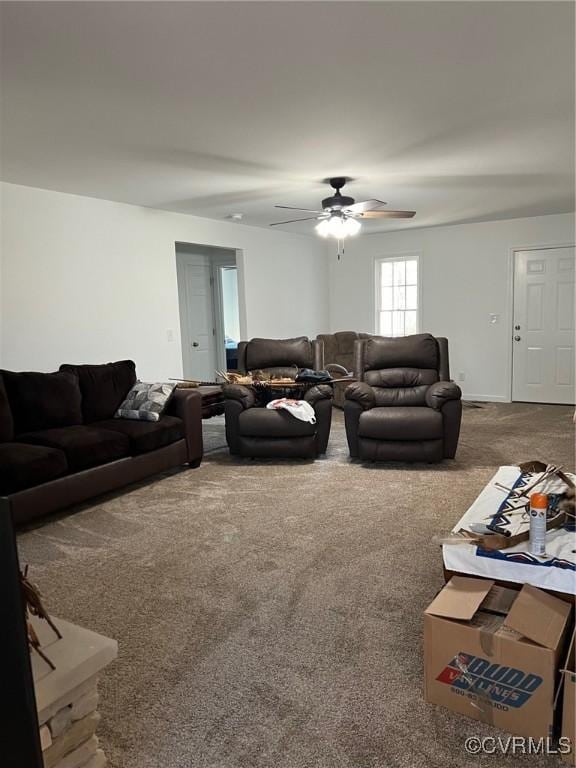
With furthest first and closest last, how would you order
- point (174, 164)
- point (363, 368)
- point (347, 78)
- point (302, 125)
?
point (363, 368) → point (174, 164) → point (302, 125) → point (347, 78)

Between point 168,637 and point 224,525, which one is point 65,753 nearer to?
point 168,637

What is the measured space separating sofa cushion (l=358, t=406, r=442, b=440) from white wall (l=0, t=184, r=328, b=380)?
2615 millimetres

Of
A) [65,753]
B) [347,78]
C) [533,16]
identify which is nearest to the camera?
[65,753]

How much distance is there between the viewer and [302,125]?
11.0 feet


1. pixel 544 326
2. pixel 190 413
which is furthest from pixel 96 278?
pixel 544 326

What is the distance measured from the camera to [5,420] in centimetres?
377

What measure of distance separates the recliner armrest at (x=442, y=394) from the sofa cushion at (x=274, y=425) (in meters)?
1.00

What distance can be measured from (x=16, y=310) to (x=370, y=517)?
3329mm

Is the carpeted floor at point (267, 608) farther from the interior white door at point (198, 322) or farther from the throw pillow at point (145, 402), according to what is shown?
the interior white door at point (198, 322)

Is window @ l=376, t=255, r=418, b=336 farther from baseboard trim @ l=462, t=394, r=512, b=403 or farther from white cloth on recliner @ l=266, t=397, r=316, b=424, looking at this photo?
white cloth on recliner @ l=266, t=397, r=316, b=424

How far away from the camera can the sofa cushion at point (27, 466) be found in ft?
10.6

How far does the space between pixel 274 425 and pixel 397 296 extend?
4.13 meters

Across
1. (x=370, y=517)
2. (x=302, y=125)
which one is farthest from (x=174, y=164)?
(x=370, y=517)

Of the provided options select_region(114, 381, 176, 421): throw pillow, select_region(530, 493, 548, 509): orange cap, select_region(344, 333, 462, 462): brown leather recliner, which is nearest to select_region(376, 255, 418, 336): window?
select_region(344, 333, 462, 462): brown leather recliner
